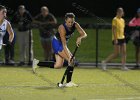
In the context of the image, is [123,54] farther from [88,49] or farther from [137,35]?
[88,49]

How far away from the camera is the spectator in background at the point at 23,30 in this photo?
19.3 m

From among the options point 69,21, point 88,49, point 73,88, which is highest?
point 69,21

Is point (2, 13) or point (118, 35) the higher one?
point (2, 13)

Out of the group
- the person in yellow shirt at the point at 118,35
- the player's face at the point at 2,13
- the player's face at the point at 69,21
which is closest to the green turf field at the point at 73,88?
the person in yellow shirt at the point at 118,35

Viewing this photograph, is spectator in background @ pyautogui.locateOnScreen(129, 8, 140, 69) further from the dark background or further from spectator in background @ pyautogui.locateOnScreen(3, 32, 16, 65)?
the dark background

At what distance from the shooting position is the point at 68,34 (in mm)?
14383

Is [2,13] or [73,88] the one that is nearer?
[73,88]

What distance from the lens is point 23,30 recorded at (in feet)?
63.7

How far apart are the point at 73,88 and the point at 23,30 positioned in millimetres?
5786

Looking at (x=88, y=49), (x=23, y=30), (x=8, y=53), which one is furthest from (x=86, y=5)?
(x=8, y=53)

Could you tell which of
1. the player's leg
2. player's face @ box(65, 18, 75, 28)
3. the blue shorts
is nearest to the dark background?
the player's leg

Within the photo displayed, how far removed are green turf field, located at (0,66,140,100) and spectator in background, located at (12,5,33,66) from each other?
1.07m

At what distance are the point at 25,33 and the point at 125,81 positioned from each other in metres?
4.98

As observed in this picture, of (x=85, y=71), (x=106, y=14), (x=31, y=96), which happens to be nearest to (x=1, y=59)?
(x=85, y=71)
